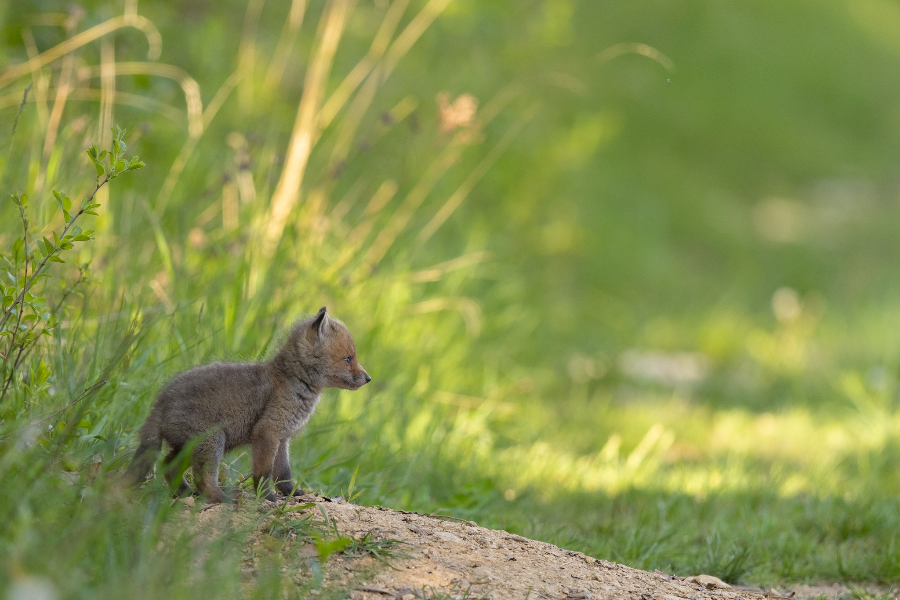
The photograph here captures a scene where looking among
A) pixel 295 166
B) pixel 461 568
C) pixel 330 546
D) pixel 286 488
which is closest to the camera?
pixel 330 546

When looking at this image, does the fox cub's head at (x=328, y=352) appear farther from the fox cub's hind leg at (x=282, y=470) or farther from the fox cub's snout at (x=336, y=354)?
the fox cub's hind leg at (x=282, y=470)

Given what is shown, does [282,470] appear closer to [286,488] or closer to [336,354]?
[286,488]

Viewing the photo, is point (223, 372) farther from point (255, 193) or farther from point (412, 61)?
point (412, 61)

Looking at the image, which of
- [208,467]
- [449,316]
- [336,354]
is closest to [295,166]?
[449,316]

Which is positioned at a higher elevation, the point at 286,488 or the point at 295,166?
the point at 295,166

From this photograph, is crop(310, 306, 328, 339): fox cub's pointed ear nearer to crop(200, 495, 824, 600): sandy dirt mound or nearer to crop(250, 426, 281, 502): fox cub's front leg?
crop(250, 426, 281, 502): fox cub's front leg

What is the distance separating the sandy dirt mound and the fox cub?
0.51 feet

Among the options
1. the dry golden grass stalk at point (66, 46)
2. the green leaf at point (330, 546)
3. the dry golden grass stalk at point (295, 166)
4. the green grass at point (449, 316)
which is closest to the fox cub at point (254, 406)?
the green grass at point (449, 316)

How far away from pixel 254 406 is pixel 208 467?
29cm

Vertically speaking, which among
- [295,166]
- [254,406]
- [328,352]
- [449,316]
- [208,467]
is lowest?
[208,467]

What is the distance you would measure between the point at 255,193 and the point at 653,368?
165 inches

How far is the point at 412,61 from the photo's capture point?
8438mm

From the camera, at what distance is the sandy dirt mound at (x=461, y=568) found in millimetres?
2693

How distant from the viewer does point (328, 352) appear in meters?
3.43
